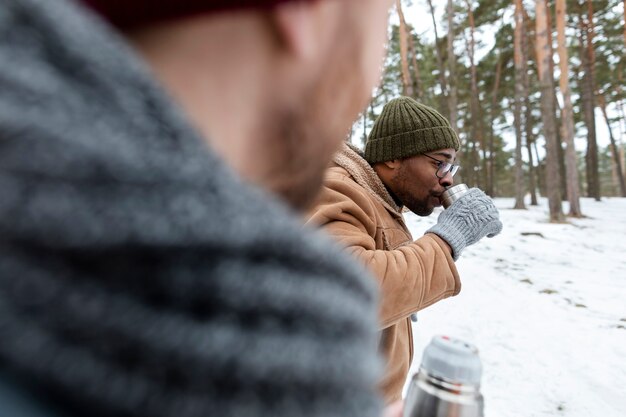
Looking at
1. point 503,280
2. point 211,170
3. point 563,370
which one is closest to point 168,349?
point 211,170

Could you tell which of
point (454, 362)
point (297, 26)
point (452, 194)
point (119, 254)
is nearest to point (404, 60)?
point (452, 194)

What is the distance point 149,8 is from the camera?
0.36 meters

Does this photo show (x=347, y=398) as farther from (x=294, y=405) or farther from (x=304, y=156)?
(x=304, y=156)

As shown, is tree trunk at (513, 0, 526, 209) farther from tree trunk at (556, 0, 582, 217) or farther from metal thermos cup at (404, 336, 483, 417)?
metal thermos cup at (404, 336, 483, 417)

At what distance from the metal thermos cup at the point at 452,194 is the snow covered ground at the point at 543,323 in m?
2.03

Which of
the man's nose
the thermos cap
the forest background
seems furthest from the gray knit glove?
the forest background

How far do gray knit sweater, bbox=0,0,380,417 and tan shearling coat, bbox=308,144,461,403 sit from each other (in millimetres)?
1254

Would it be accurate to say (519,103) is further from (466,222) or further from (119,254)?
(119,254)

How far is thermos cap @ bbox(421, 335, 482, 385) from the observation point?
76 cm

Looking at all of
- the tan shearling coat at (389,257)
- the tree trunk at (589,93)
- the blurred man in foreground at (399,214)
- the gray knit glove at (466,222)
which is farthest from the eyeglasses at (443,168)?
the tree trunk at (589,93)

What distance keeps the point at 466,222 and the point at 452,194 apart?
0.20m

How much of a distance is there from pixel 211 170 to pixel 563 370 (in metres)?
4.60

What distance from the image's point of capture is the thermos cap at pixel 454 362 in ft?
2.49

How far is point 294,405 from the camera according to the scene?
0.34 m
